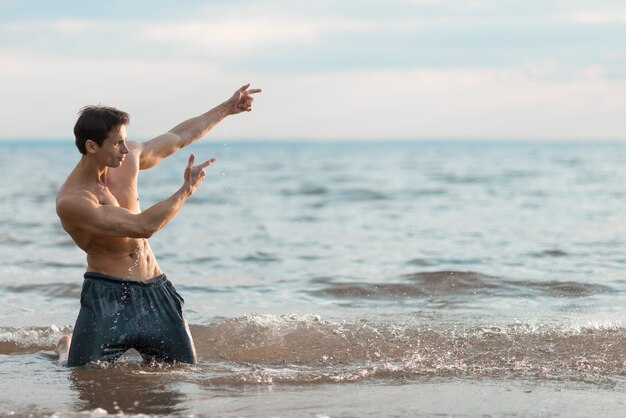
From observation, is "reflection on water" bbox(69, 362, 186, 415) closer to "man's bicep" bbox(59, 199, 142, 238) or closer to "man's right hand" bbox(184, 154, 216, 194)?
"man's bicep" bbox(59, 199, 142, 238)

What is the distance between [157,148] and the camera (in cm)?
688

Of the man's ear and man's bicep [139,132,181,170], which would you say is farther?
man's bicep [139,132,181,170]

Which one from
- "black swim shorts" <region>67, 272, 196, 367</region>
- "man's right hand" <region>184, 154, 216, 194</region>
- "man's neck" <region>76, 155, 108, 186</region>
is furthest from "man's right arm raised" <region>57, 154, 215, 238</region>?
"black swim shorts" <region>67, 272, 196, 367</region>

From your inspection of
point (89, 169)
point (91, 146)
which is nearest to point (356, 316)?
point (89, 169)

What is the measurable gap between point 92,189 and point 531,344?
372cm

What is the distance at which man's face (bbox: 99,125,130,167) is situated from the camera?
20.0ft

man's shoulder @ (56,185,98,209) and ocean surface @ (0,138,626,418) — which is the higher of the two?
man's shoulder @ (56,185,98,209)

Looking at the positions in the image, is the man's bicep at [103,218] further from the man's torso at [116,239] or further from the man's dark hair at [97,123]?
the man's dark hair at [97,123]

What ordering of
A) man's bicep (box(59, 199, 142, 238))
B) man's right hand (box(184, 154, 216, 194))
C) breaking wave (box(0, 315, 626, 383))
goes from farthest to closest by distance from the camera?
breaking wave (box(0, 315, 626, 383)) → man's bicep (box(59, 199, 142, 238)) → man's right hand (box(184, 154, 216, 194))

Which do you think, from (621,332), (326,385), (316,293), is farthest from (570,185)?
(326,385)

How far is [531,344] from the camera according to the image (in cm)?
782

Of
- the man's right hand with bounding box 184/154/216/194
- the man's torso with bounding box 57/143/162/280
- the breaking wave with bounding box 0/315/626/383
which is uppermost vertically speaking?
the man's right hand with bounding box 184/154/216/194

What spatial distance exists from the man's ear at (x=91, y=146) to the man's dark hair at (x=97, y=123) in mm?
19

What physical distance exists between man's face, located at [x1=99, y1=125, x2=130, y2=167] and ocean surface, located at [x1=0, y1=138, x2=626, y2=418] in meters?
1.39
